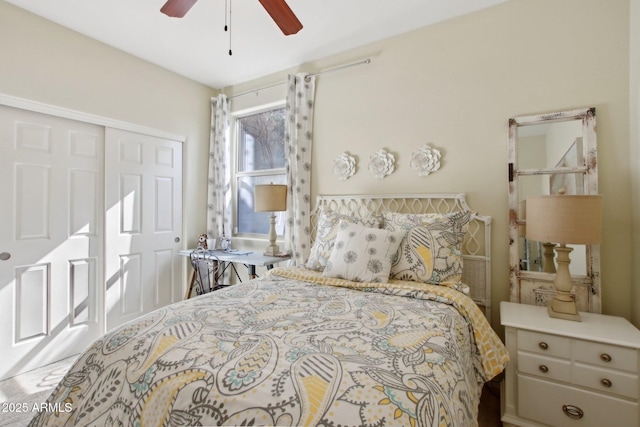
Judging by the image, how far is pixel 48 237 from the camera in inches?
94.4

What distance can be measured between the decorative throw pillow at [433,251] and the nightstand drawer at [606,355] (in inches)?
23.3

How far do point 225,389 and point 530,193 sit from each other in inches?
84.5

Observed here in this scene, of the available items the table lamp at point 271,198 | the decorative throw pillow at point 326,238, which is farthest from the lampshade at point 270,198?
the decorative throw pillow at point 326,238

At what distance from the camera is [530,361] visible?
1.56 meters

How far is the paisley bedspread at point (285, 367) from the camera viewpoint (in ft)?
2.55

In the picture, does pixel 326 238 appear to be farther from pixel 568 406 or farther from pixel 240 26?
pixel 240 26

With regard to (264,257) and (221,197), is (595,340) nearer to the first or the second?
(264,257)

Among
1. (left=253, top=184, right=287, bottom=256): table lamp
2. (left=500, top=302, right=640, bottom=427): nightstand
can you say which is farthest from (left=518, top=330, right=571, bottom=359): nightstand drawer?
(left=253, top=184, right=287, bottom=256): table lamp

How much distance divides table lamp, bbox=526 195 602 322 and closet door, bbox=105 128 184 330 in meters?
3.31

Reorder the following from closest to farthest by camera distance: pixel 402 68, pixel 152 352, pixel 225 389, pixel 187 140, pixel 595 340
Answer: pixel 225 389, pixel 152 352, pixel 595 340, pixel 402 68, pixel 187 140

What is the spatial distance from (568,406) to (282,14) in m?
2.57

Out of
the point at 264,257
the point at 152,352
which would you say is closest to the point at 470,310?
the point at 152,352

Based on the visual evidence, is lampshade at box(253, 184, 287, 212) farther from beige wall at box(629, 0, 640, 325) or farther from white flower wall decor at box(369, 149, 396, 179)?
beige wall at box(629, 0, 640, 325)

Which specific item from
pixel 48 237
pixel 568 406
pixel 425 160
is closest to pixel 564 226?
pixel 568 406
